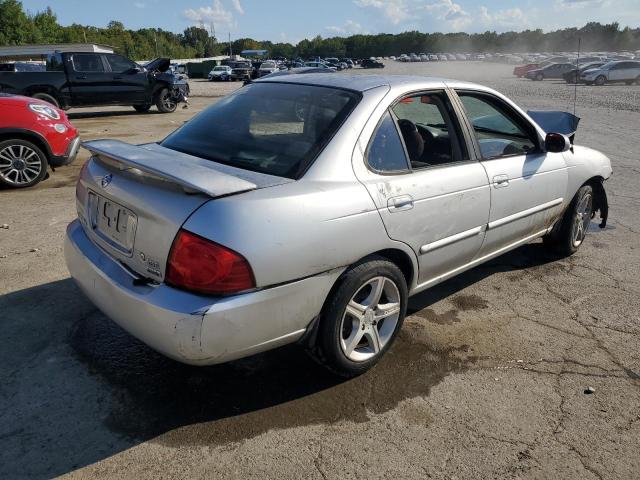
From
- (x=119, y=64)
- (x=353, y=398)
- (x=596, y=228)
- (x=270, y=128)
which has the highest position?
(x=119, y=64)

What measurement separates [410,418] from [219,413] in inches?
38.4

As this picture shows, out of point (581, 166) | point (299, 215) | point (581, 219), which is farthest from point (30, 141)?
point (581, 219)

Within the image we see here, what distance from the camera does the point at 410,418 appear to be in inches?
104

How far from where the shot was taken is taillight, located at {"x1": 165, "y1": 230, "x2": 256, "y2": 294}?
7.18ft

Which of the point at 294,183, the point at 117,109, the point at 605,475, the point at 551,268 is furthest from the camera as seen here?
the point at 117,109

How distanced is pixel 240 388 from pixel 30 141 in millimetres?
5382

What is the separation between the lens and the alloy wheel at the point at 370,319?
9.29 feet

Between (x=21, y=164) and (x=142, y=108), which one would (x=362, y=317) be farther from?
(x=142, y=108)

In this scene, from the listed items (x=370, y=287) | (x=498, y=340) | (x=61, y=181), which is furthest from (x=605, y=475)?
(x=61, y=181)

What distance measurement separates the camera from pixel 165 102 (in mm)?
16078

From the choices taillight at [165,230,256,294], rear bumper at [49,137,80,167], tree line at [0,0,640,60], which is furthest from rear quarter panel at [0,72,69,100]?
tree line at [0,0,640,60]

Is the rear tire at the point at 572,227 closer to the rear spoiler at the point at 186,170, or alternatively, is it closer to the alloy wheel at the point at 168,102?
the rear spoiler at the point at 186,170

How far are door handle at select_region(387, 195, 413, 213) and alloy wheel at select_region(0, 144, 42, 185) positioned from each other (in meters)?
5.63

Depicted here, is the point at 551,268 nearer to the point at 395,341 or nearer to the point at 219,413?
the point at 395,341
